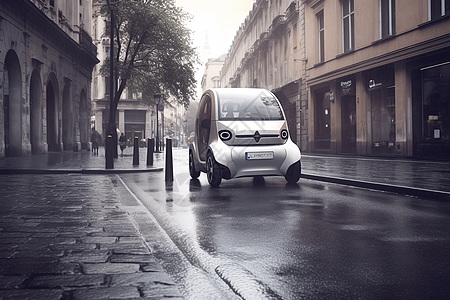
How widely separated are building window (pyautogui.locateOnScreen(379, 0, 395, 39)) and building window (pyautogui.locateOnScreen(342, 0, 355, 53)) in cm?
277

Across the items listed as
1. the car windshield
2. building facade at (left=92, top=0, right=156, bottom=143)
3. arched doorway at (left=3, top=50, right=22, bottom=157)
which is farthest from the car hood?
building facade at (left=92, top=0, right=156, bottom=143)

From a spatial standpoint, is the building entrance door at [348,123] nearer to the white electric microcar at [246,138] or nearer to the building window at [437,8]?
the building window at [437,8]

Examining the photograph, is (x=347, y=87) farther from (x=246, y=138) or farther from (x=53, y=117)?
(x=53, y=117)

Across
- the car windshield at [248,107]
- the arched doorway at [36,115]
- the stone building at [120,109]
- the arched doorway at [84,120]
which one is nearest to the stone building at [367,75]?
the car windshield at [248,107]

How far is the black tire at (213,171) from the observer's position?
327 inches

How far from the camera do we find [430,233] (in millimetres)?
4324

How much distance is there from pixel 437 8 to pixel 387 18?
11.5 ft

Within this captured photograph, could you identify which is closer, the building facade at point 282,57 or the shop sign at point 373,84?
the shop sign at point 373,84

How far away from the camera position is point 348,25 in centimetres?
2278

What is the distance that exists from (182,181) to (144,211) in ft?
14.0

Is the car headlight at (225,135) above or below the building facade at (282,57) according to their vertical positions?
below

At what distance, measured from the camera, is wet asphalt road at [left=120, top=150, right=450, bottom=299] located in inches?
111

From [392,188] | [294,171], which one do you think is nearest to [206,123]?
[294,171]

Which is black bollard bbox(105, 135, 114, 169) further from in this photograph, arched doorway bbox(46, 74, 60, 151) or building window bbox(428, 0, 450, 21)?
arched doorway bbox(46, 74, 60, 151)
